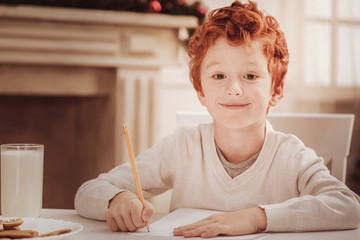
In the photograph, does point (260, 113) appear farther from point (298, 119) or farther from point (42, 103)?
point (42, 103)

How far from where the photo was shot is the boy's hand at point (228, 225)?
0.73m

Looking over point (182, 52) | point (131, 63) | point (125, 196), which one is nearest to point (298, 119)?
point (125, 196)

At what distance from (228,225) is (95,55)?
1515mm

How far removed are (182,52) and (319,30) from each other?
0.93 m

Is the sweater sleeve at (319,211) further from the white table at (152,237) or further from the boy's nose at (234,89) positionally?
the boy's nose at (234,89)

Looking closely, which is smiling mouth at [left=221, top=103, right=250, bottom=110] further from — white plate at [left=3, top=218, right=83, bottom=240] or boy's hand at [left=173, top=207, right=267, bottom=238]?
white plate at [left=3, top=218, right=83, bottom=240]

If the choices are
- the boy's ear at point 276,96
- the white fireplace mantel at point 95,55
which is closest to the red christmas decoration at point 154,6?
the white fireplace mantel at point 95,55

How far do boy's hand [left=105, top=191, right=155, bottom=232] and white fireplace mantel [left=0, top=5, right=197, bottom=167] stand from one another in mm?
1366

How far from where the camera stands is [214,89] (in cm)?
96

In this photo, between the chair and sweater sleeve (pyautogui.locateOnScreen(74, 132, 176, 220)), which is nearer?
sweater sleeve (pyautogui.locateOnScreen(74, 132, 176, 220))

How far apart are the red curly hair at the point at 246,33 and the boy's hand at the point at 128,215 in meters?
0.37

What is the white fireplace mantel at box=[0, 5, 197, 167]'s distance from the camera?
2.03 m

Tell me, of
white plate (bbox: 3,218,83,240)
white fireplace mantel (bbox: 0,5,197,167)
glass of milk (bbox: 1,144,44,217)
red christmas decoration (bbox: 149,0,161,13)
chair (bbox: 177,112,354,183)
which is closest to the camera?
white plate (bbox: 3,218,83,240)

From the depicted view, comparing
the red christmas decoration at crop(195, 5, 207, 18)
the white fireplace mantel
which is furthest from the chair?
the red christmas decoration at crop(195, 5, 207, 18)
